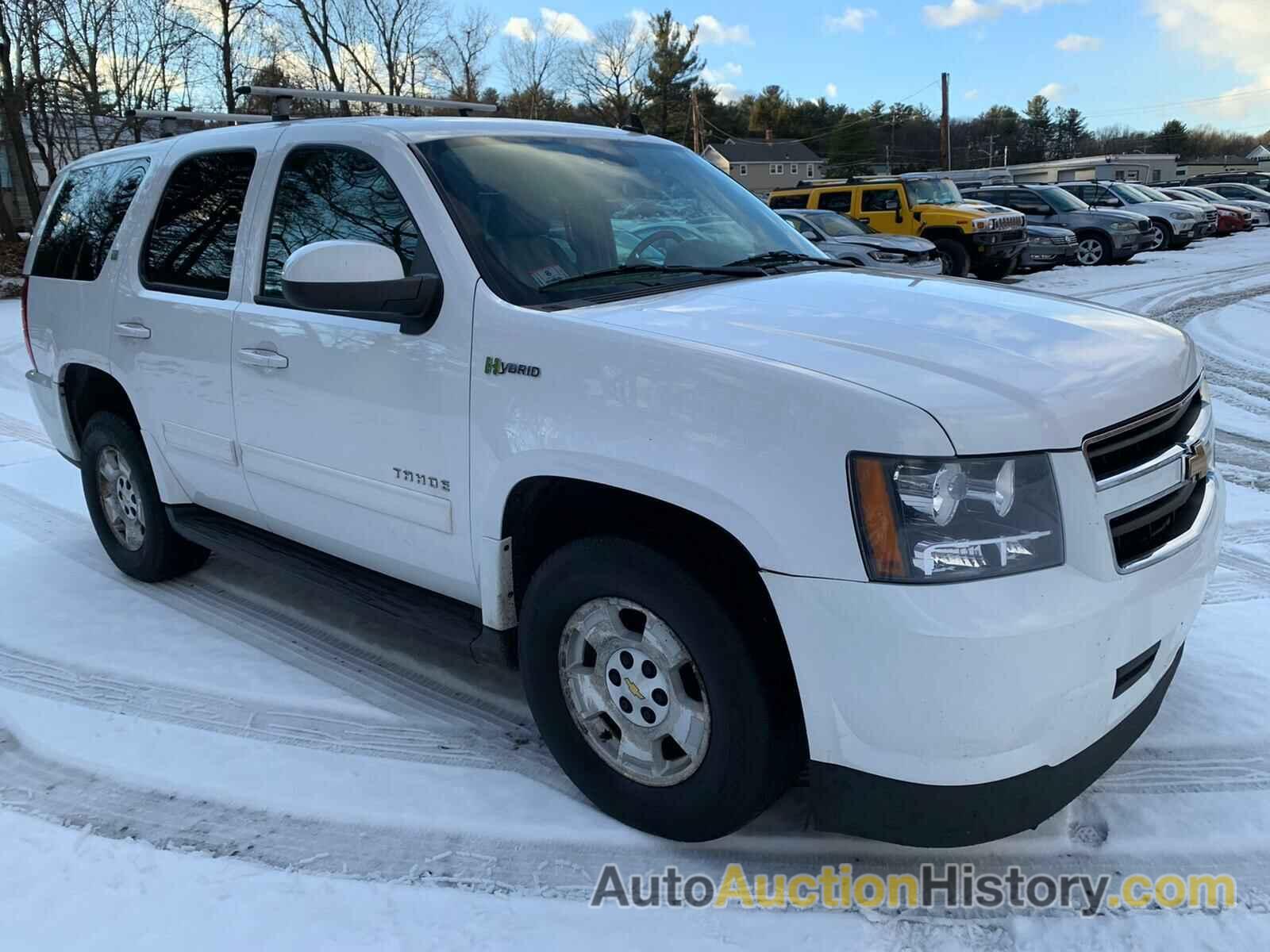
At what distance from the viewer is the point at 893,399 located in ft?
7.05

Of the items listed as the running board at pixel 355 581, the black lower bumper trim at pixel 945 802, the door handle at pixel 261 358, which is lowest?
the black lower bumper trim at pixel 945 802

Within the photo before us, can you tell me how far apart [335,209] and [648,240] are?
108 centimetres

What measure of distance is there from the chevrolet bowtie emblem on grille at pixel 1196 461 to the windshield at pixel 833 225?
1342cm

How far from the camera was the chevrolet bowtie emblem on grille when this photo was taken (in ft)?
8.68

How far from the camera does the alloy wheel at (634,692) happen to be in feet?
8.45

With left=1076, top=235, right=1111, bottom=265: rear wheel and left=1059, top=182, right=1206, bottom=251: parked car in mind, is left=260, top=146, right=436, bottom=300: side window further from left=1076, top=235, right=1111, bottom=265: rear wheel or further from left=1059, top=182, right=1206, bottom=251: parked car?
left=1059, top=182, right=1206, bottom=251: parked car

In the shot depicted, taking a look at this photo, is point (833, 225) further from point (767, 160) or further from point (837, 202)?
point (767, 160)

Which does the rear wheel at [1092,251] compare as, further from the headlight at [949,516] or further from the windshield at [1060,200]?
the headlight at [949,516]

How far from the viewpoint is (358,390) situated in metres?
3.21

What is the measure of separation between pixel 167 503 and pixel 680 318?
9.36ft

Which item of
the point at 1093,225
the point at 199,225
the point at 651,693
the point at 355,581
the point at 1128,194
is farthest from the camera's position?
the point at 1128,194

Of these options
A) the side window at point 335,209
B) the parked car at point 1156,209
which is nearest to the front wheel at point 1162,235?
the parked car at point 1156,209

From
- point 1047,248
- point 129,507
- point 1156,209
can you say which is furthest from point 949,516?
point 1156,209

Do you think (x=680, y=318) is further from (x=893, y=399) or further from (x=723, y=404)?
(x=893, y=399)
